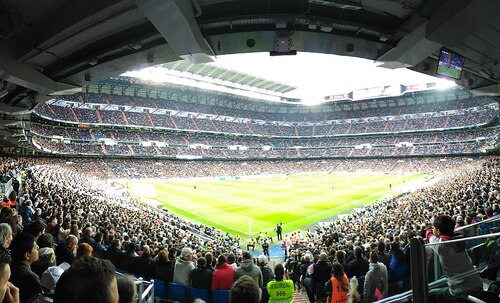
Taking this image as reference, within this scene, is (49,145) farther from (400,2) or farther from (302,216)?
(400,2)

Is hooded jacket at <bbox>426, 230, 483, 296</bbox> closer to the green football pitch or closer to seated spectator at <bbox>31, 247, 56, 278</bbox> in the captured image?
seated spectator at <bbox>31, 247, 56, 278</bbox>

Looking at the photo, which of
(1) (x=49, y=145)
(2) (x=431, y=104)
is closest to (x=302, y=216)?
(1) (x=49, y=145)

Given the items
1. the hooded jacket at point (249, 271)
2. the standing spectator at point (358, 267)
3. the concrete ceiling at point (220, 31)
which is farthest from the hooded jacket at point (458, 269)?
the hooded jacket at point (249, 271)

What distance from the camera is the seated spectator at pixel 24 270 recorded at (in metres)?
3.43

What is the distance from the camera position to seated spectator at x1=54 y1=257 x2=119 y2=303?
1.89 m

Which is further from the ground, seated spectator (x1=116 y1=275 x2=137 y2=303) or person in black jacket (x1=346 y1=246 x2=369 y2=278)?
seated spectator (x1=116 y1=275 x2=137 y2=303)

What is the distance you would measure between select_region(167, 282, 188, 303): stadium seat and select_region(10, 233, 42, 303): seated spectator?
3.76 meters

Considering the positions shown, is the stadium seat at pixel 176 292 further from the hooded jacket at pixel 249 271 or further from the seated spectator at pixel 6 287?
the seated spectator at pixel 6 287

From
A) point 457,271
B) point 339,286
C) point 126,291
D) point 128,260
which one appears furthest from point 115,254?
point 457,271

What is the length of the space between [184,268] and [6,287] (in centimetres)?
472

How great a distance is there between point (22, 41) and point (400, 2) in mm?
7219

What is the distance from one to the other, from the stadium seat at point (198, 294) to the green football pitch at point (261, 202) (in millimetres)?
18191

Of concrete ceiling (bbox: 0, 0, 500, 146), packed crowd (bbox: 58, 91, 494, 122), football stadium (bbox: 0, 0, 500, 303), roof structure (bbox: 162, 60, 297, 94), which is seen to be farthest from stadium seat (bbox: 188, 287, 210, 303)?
packed crowd (bbox: 58, 91, 494, 122)

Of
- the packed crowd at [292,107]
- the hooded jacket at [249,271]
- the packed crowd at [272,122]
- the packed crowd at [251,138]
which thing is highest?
the packed crowd at [292,107]
